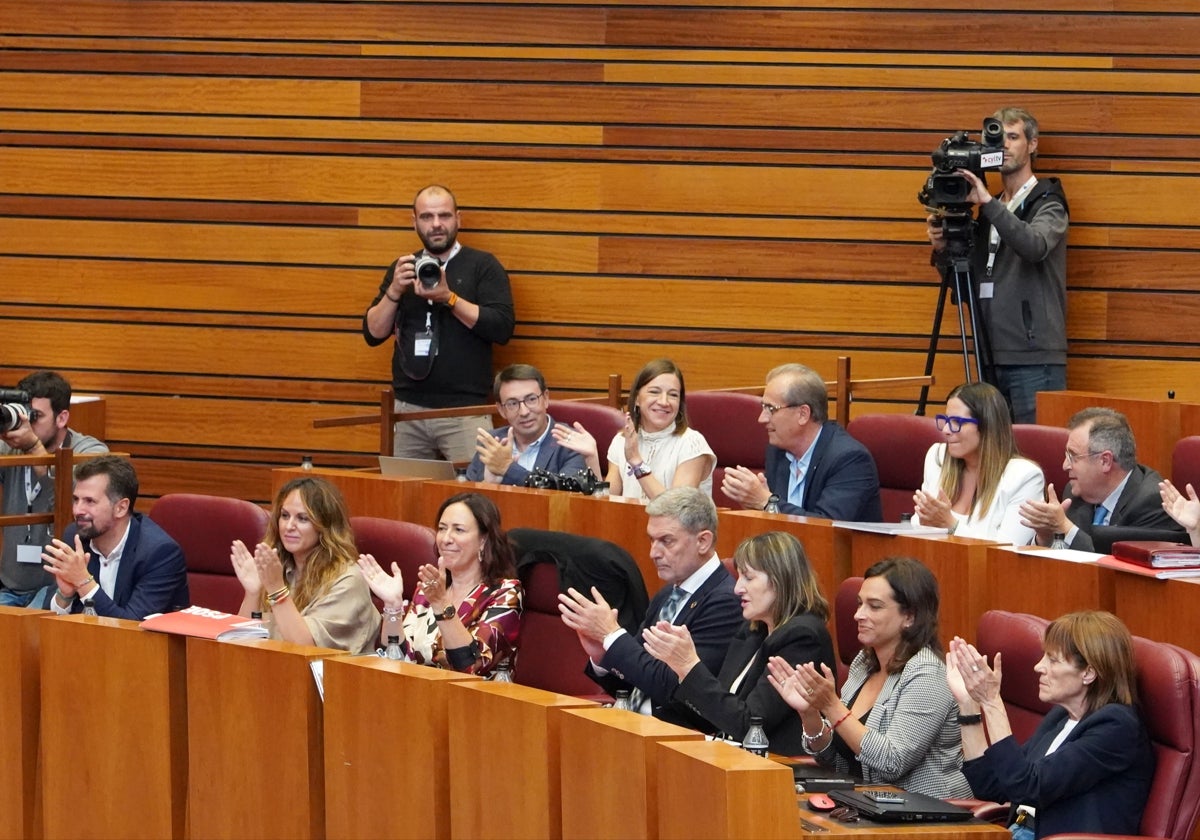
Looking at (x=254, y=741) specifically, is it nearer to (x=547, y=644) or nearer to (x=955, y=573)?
(x=547, y=644)

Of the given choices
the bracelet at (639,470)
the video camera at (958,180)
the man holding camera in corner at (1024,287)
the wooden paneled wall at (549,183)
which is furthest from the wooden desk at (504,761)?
the wooden paneled wall at (549,183)

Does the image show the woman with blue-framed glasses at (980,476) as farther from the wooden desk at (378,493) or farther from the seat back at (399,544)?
the wooden desk at (378,493)

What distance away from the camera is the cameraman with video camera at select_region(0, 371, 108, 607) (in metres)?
4.76

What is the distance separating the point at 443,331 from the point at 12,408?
161 cm

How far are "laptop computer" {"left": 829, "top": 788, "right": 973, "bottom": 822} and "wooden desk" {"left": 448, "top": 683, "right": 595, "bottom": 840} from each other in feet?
1.40

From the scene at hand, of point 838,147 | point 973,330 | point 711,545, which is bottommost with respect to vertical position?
point 711,545

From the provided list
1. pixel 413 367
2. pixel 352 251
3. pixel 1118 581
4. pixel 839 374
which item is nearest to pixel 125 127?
pixel 352 251

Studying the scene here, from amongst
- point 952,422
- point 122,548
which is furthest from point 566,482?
point 122,548

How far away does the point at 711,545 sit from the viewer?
11.5ft

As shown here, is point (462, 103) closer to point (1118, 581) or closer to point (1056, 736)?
point (1118, 581)

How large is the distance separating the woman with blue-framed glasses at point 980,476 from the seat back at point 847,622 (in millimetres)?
673

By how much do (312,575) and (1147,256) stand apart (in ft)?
10.7

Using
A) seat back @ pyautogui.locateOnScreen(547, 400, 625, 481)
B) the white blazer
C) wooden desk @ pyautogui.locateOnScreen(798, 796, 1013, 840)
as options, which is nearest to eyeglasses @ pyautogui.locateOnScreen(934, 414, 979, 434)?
the white blazer

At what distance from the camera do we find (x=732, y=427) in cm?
514
